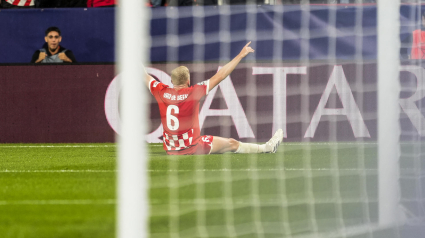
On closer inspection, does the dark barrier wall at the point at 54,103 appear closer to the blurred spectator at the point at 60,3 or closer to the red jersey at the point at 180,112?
the blurred spectator at the point at 60,3

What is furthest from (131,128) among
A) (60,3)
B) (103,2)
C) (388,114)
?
(60,3)

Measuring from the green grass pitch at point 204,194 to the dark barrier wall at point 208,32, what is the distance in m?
2.24

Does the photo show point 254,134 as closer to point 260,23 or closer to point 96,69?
point 260,23

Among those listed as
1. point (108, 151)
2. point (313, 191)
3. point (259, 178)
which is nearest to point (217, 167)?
point (259, 178)

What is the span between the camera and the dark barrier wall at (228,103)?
340 inches

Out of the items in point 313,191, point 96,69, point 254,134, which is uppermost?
point 96,69

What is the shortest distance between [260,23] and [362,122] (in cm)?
A: 221

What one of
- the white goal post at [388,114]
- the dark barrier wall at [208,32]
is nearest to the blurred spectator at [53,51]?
the dark barrier wall at [208,32]

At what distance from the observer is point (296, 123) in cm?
901

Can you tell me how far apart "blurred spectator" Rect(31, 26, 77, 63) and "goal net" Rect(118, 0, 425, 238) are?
1349mm

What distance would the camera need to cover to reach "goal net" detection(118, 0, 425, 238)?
340 centimetres

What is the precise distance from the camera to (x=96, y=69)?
9.23m

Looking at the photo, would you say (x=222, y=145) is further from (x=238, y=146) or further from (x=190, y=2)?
(x=190, y=2)

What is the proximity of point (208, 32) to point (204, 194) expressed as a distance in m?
5.59
